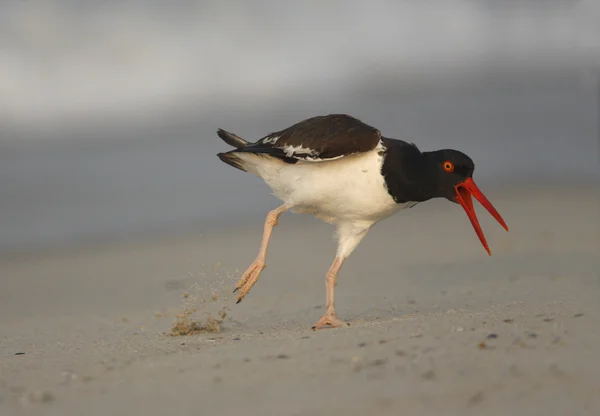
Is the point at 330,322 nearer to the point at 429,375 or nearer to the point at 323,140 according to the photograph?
the point at 323,140

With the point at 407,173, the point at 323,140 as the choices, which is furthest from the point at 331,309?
the point at 323,140

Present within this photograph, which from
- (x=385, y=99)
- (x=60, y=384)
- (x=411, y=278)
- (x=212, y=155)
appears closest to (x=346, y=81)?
(x=385, y=99)

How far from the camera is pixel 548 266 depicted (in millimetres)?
9633

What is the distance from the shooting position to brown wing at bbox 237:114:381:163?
23.0 ft

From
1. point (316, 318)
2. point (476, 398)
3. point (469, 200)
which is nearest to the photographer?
point (476, 398)

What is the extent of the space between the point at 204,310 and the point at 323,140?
2.12m

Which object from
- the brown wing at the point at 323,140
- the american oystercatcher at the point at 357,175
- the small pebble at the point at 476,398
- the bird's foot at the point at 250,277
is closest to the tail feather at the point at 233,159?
the brown wing at the point at 323,140

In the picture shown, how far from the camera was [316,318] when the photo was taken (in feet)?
25.6

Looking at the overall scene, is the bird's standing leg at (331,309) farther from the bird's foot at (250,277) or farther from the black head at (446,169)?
the black head at (446,169)

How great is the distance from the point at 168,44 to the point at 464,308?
631 inches

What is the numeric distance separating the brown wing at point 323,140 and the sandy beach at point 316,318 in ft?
4.26

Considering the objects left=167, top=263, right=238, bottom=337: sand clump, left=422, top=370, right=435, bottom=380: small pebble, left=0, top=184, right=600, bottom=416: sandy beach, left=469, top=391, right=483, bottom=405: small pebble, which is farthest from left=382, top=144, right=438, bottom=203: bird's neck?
left=469, top=391, right=483, bottom=405: small pebble

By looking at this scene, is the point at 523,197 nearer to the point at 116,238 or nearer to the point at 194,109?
the point at 116,238

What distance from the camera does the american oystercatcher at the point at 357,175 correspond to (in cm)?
704
